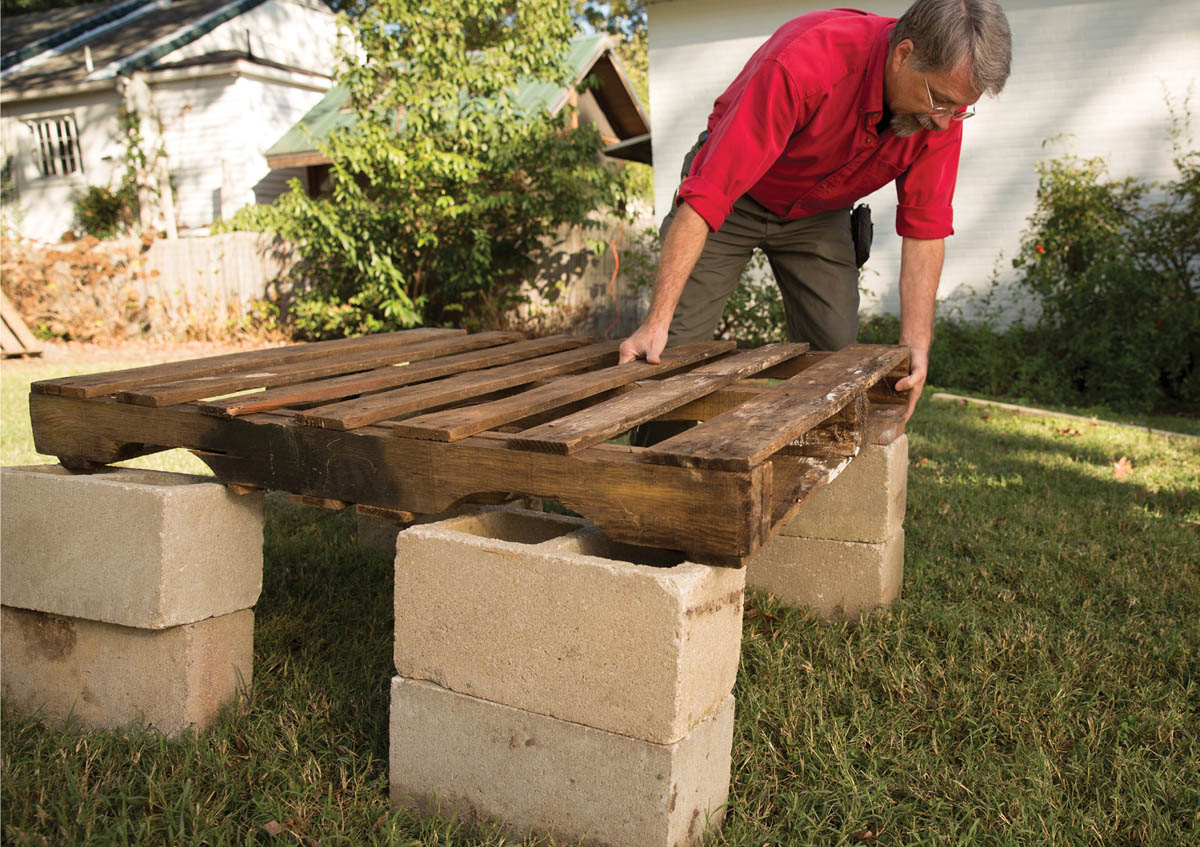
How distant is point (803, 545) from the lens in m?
3.65

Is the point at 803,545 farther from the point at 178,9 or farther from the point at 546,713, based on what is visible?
the point at 178,9

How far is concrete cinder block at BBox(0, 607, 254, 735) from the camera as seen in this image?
104 inches

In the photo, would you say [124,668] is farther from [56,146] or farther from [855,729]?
[56,146]

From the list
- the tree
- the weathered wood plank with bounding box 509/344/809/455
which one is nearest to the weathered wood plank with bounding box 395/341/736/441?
the weathered wood plank with bounding box 509/344/809/455

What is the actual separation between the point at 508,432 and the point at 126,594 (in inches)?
43.7

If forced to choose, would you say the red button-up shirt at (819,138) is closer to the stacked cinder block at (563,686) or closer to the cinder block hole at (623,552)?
the cinder block hole at (623,552)

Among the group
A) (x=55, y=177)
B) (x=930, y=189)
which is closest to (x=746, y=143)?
(x=930, y=189)

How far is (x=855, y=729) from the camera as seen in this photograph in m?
2.74

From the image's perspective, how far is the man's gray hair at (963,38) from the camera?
294cm

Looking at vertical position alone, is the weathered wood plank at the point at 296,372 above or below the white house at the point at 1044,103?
below

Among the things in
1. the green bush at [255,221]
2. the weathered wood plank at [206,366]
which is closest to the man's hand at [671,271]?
the weathered wood plank at [206,366]

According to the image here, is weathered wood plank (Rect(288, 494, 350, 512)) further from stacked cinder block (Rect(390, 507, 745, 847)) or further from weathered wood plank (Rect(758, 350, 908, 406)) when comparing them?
weathered wood plank (Rect(758, 350, 908, 406))

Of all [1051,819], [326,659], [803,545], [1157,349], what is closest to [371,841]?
[326,659]

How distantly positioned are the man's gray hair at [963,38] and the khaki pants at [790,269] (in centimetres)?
104
